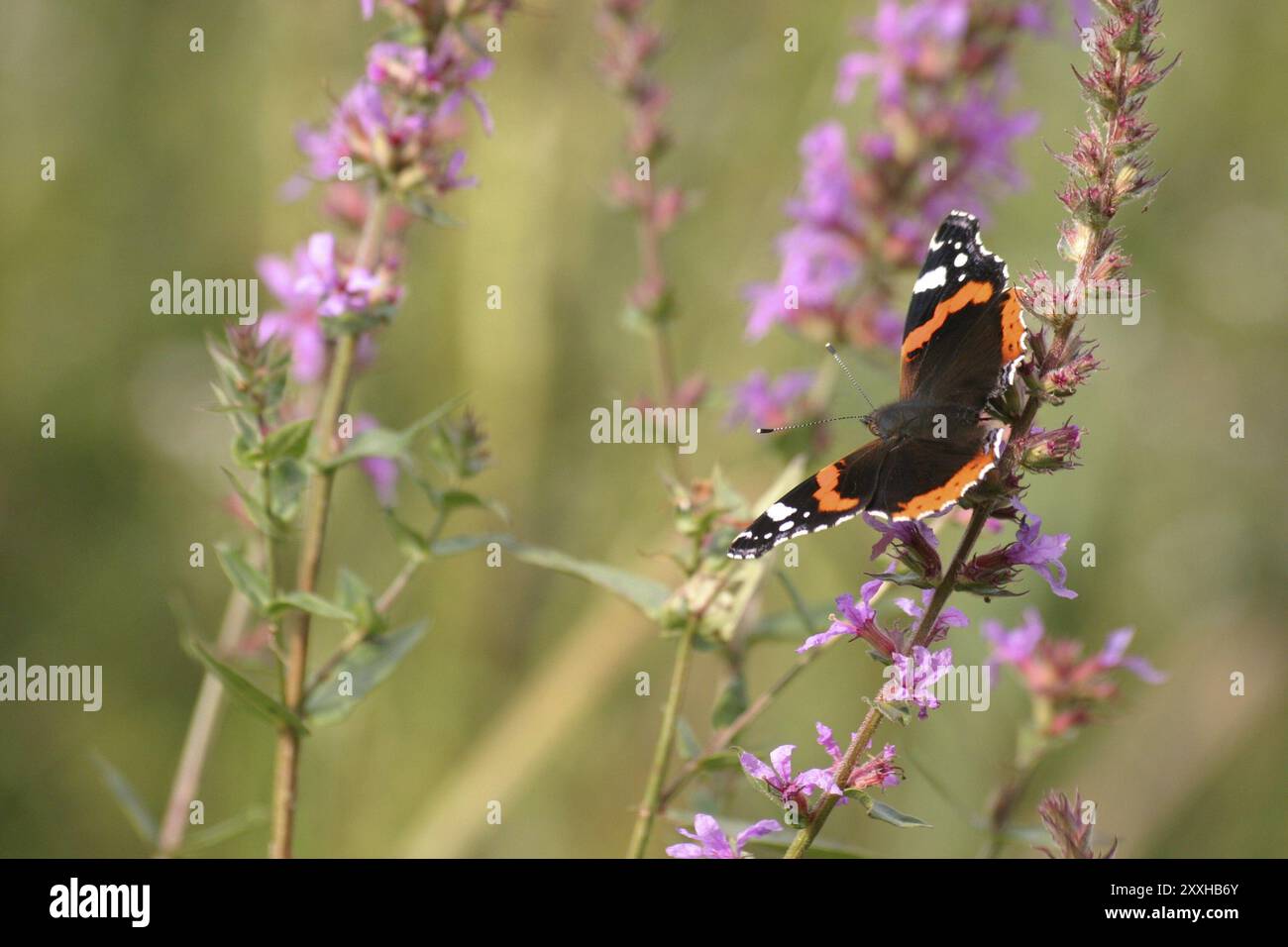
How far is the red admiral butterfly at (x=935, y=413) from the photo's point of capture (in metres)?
2.21

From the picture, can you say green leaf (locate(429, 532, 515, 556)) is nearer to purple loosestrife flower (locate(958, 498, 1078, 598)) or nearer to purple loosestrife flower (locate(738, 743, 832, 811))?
purple loosestrife flower (locate(738, 743, 832, 811))

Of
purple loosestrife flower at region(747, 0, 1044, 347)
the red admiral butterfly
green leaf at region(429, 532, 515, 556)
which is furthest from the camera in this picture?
purple loosestrife flower at region(747, 0, 1044, 347)

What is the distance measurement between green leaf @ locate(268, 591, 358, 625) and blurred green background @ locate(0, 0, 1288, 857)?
185 cm

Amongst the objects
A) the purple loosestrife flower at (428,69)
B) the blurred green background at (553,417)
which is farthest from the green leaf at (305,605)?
the blurred green background at (553,417)

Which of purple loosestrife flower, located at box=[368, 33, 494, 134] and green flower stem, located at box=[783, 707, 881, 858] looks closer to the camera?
green flower stem, located at box=[783, 707, 881, 858]

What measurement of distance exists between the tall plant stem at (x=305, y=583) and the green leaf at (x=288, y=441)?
2.4 inches

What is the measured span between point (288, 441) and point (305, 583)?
0.35m

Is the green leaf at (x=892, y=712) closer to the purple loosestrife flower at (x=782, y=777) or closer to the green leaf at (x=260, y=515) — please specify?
the purple loosestrife flower at (x=782, y=777)

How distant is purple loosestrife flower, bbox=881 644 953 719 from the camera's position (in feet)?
6.57

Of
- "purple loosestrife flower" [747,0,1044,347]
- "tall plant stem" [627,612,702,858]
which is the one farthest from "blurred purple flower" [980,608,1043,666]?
"purple loosestrife flower" [747,0,1044,347]

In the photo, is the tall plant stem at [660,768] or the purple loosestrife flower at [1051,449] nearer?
the purple loosestrife flower at [1051,449]

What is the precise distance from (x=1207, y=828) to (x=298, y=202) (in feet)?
16.1

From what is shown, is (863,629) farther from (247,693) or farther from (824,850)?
(247,693)

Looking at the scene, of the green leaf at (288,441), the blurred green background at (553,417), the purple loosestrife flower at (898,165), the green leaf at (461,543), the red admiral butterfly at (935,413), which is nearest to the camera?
the red admiral butterfly at (935,413)
